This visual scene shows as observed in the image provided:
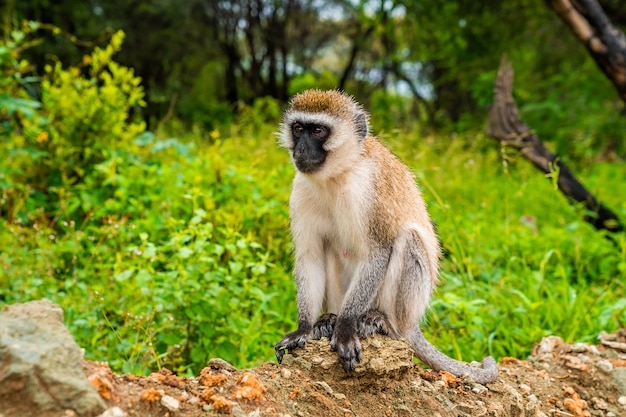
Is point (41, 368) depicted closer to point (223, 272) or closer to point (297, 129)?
point (297, 129)

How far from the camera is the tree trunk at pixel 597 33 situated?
630cm

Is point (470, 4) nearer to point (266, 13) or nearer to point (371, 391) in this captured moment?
point (371, 391)

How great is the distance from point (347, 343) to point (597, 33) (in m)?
4.57

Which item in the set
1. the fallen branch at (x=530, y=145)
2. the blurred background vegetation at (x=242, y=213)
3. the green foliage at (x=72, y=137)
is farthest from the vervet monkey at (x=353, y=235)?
the green foliage at (x=72, y=137)

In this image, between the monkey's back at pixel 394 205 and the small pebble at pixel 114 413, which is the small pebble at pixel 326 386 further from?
the small pebble at pixel 114 413

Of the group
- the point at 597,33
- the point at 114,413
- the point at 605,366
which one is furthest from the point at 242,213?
the point at 597,33

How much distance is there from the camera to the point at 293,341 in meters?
3.48

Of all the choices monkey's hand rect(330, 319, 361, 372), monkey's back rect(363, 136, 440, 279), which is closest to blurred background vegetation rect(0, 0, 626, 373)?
A: monkey's back rect(363, 136, 440, 279)

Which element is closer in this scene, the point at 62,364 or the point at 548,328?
the point at 62,364

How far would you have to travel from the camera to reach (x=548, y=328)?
15.8 feet

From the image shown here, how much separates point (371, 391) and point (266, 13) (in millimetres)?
15580

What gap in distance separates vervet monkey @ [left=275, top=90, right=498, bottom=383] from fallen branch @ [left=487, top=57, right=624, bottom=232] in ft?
9.39

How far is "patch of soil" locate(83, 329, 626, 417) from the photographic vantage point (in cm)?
261

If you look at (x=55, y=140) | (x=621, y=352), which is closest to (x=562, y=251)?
(x=621, y=352)
